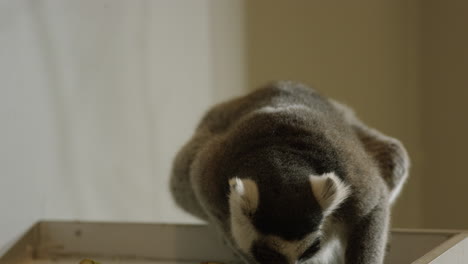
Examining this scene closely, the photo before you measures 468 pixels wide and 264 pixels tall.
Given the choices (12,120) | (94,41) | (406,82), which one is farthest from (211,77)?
(406,82)

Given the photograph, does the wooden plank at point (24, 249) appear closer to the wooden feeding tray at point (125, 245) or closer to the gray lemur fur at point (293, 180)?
the wooden feeding tray at point (125, 245)

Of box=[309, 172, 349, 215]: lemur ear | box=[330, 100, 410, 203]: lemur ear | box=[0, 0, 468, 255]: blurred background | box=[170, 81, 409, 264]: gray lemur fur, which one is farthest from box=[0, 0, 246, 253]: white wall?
box=[309, 172, 349, 215]: lemur ear

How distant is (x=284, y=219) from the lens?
7.29ft

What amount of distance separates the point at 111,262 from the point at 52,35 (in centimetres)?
151

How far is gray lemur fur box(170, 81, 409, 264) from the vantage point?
7.42ft

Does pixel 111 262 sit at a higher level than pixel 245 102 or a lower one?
lower

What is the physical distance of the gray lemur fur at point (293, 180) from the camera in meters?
2.26

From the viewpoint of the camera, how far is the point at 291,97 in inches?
131

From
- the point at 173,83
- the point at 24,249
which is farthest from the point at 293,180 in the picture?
the point at 173,83

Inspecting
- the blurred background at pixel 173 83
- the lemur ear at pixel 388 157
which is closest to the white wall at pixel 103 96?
the blurred background at pixel 173 83

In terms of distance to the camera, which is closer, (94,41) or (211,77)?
(94,41)

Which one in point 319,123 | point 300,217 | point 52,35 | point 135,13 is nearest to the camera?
point 300,217

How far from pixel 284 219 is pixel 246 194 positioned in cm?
16

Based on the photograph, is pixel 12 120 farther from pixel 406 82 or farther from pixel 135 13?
pixel 406 82
